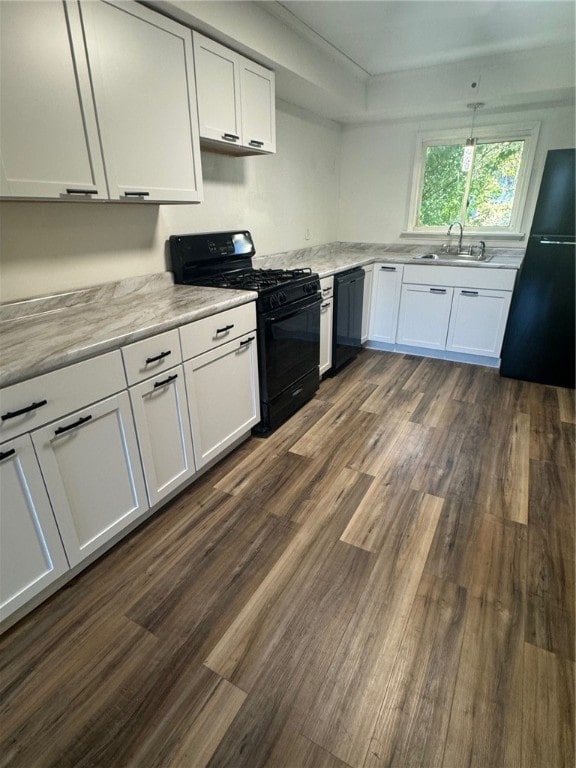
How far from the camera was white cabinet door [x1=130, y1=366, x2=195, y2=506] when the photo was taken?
168 centimetres

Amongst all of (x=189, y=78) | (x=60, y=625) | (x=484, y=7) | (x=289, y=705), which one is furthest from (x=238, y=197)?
(x=289, y=705)

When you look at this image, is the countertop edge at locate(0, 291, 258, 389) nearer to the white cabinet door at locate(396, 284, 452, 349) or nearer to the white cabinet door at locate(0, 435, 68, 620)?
the white cabinet door at locate(0, 435, 68, 620)

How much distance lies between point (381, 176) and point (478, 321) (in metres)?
1.93

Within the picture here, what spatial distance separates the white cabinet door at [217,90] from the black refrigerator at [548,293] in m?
2.31

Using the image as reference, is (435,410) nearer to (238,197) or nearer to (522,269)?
(522,269)

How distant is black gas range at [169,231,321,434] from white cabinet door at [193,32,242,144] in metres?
0.63

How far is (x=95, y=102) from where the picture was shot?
161 centimetres

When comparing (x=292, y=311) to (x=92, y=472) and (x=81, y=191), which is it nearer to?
(x=81, y=191)

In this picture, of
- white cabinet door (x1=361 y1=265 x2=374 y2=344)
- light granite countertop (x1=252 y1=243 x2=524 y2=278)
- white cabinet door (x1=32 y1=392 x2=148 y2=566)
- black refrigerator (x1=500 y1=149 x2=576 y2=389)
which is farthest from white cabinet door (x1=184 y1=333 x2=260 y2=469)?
black refrigerator (x1=500 y1=149 x2=576 y2=389)

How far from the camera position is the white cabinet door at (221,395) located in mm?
1966

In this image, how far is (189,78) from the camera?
1.97 meters

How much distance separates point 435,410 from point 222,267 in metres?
1.91

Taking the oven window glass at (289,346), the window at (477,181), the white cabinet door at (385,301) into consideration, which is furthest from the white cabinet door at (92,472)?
the window at (477,181)

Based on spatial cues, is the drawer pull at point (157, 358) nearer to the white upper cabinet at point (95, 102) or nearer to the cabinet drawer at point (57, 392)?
the cabinet drawer at point (57, 392)
